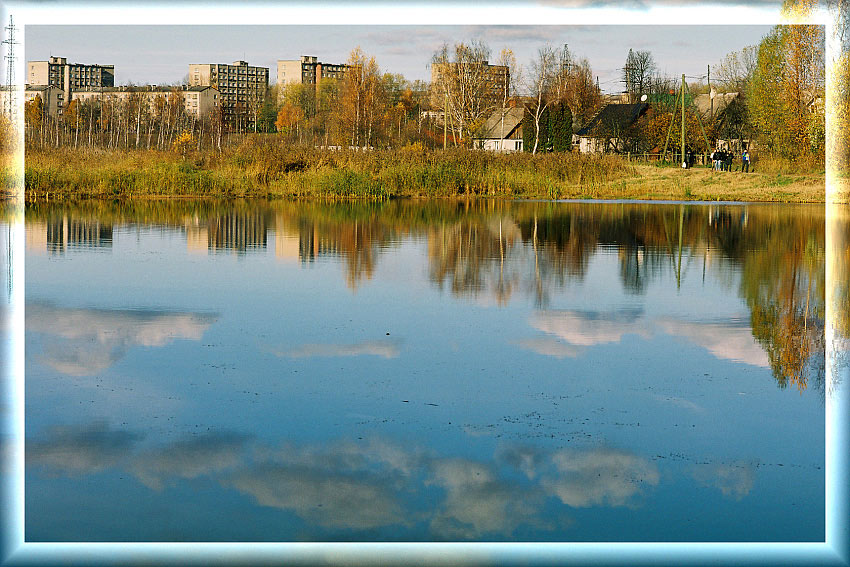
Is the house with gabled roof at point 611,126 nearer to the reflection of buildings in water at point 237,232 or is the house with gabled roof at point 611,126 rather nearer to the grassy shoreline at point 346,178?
the grassy shoreline at point 346,178

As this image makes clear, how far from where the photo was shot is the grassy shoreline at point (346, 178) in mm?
32500

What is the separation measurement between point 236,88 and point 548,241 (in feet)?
293

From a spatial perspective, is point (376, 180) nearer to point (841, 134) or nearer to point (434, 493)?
point (841, 134)

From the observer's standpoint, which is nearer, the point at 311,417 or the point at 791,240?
Result: the point at 311,417

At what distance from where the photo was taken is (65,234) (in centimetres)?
2023

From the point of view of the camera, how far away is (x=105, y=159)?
33.9 m

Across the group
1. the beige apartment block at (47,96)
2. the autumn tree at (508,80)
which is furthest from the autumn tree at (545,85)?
the beige apartment block at (47,96)

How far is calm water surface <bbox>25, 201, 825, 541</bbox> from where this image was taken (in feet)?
18.2

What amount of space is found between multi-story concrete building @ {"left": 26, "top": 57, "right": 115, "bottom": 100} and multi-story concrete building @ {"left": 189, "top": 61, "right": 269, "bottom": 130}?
30.9 feet

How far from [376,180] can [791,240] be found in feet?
53.4

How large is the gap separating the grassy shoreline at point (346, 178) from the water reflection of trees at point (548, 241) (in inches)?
107

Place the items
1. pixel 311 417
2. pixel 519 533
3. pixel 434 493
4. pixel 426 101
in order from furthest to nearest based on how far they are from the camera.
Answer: pixel 426 101 → pixel 311 417 → pixel 434 493 → pixel 519 533

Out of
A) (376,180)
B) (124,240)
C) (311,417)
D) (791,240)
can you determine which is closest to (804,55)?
(376,180)

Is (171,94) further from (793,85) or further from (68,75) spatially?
(793,85)
